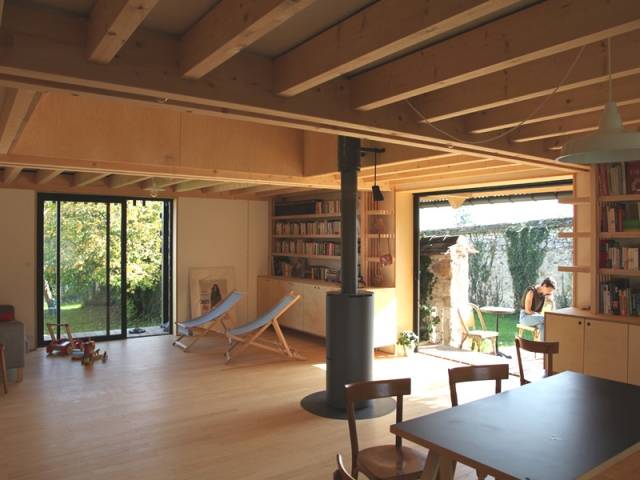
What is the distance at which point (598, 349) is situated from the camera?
4281mm

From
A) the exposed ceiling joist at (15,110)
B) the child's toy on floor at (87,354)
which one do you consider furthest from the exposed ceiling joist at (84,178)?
the exposed ceiling joist at (15,110)

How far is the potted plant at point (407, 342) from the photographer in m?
6.97

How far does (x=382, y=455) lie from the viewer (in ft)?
8.91

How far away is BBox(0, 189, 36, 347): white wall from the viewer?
7.07 meters

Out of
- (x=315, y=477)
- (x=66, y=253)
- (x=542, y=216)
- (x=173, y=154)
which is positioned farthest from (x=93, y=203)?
(x=542, y=216)

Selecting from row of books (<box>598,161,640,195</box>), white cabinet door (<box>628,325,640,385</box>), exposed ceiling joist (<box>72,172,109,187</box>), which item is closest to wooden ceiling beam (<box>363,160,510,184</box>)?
row of books (<box>598,161,640,195</box>)

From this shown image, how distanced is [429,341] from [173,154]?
188 inches

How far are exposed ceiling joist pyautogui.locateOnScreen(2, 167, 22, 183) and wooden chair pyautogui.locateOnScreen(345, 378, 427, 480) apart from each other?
488cm

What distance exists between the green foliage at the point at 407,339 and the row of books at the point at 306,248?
5.17 feet

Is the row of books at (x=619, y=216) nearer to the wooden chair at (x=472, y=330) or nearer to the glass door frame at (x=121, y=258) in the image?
the wooden chair at (x=472, y=330)

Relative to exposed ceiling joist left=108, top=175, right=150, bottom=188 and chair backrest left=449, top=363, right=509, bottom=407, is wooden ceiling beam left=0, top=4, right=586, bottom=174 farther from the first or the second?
exposed ceiling joist left=108, top=175, right=150, bottom=188

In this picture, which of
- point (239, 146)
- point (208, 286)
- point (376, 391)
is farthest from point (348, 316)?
point (208, 286)

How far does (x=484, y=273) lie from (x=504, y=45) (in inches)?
285

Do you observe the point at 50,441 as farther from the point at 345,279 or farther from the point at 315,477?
the point at 345,279
